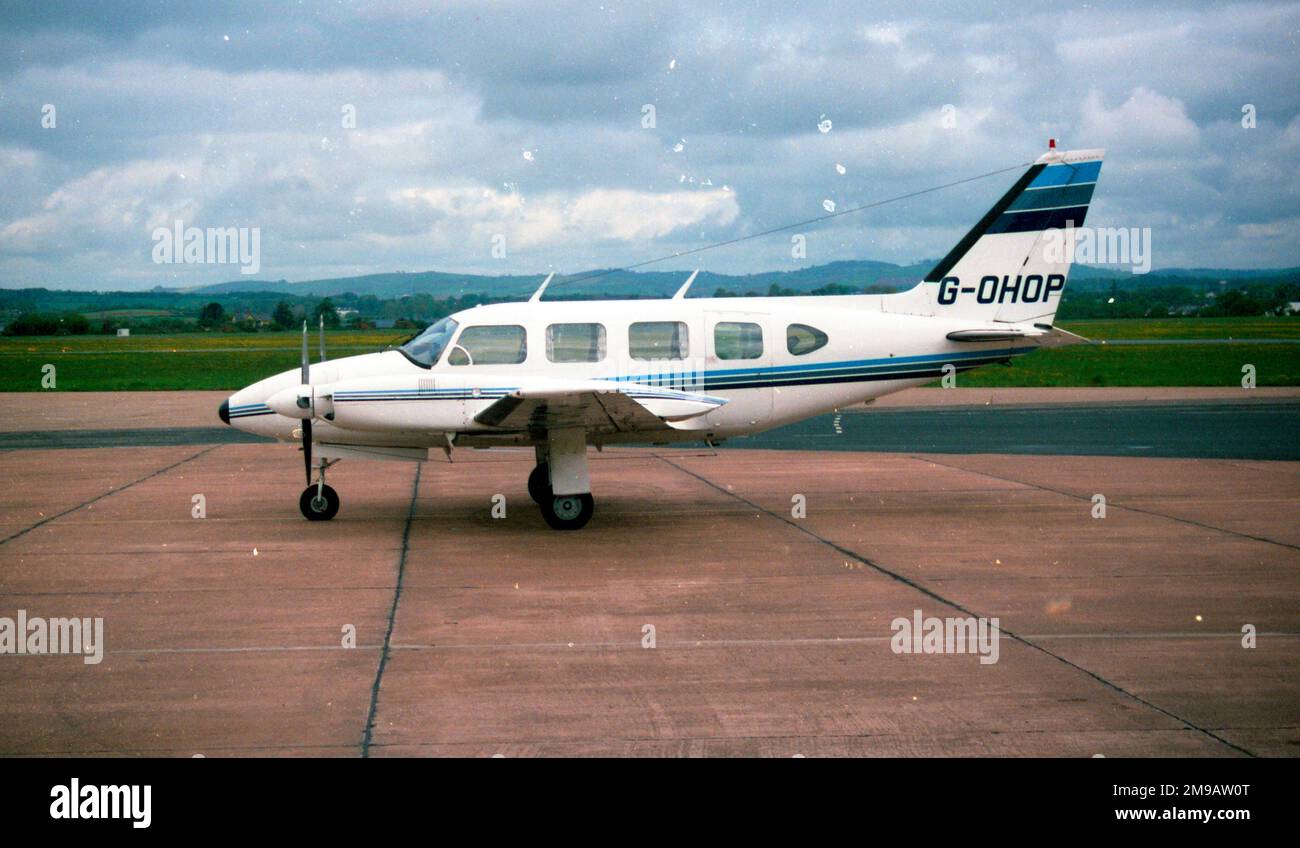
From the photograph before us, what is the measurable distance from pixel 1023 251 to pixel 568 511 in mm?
7038

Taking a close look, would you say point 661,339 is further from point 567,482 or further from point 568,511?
point 568,511

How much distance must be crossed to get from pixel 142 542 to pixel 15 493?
5377 millimetres

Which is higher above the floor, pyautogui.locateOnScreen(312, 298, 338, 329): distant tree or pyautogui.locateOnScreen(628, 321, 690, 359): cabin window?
pyautogui.locateOnScreen(312, 298, 338, 329): distant tree

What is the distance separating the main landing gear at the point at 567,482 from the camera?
47.0ft

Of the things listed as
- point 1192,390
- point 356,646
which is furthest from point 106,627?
point 1192,390

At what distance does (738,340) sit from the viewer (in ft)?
50.2

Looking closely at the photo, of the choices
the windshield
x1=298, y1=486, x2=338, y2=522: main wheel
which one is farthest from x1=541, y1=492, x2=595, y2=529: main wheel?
x1=298, y1=486, x2=338, y2=522: main wheel

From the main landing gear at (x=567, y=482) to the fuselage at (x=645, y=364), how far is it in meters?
0.57

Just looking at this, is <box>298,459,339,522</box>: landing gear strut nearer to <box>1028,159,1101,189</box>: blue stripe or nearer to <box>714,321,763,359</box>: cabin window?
<box>714,321,763,359</box>: cabin window

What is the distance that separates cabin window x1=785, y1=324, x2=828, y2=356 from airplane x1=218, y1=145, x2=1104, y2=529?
0.06ft

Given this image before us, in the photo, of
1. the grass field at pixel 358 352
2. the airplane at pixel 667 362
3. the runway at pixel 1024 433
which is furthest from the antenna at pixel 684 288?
the grass field at pixel 358 352

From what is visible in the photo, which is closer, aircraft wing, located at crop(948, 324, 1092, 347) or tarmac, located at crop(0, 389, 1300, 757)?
tarmac, located at crop(0, 389, 1300, 757)

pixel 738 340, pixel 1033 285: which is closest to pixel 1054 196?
pixel 1033 285

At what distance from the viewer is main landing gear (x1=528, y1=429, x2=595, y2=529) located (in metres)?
14.3
